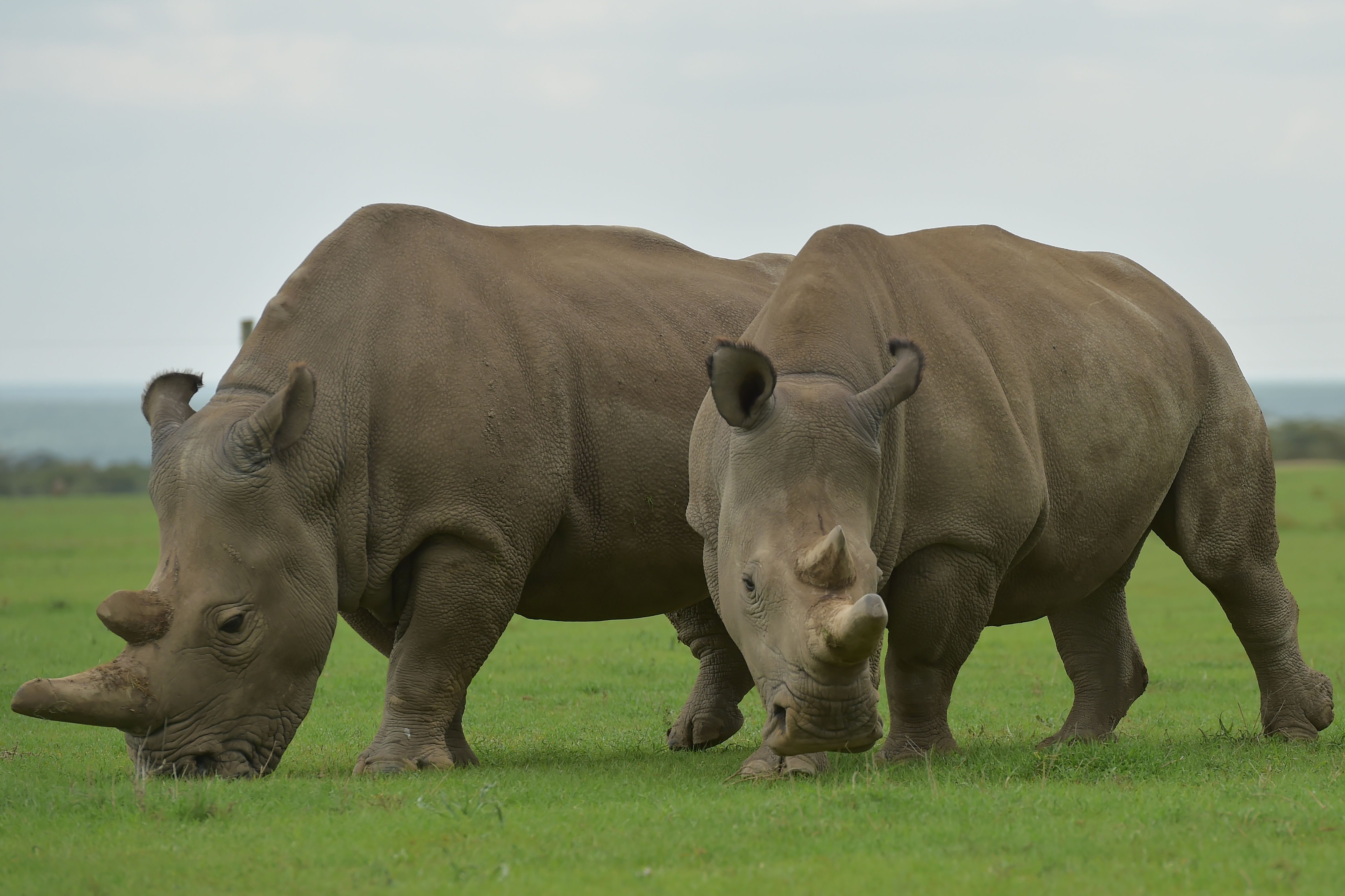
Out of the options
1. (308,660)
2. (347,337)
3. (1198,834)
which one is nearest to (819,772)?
(1198,834)

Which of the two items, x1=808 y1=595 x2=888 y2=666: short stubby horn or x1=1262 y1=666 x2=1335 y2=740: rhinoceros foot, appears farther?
x1=1262 y1=666 x2=1335 y2=740: rhinoceros foot

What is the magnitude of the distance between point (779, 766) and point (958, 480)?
5.00 feet

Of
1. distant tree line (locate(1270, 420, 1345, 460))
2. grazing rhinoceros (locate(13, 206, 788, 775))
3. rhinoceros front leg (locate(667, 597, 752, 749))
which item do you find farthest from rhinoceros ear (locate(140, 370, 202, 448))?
distant tree line (locate(1270, 420, 1345, 460))

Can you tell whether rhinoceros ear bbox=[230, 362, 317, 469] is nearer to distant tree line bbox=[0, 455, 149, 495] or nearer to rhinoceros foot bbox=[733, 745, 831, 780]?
rhinoceros foot bbox=[733, 745, 831, 780]

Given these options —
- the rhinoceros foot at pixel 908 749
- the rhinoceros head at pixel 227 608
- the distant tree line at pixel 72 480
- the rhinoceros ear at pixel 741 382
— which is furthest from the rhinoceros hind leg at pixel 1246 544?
the distant tree line at pixel 72 480

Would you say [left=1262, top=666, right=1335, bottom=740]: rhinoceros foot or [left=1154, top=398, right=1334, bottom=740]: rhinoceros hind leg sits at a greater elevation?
[left=1154, top=398, right=1334, bottom=740]: rhinoceros hind leg

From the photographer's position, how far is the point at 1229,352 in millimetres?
9648

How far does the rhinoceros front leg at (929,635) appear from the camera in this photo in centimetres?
754

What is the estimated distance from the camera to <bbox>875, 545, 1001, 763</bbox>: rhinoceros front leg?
7.54 metres

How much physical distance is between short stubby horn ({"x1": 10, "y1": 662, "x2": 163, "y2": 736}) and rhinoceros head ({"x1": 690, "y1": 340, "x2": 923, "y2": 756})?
2.52m

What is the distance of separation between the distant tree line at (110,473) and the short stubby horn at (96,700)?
60632 mm

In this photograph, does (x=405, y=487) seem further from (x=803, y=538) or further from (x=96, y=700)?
(x=803, y=538)

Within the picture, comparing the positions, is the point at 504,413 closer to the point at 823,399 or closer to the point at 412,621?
the point at 412,621

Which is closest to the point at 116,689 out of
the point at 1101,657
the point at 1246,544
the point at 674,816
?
the point at 674,816
